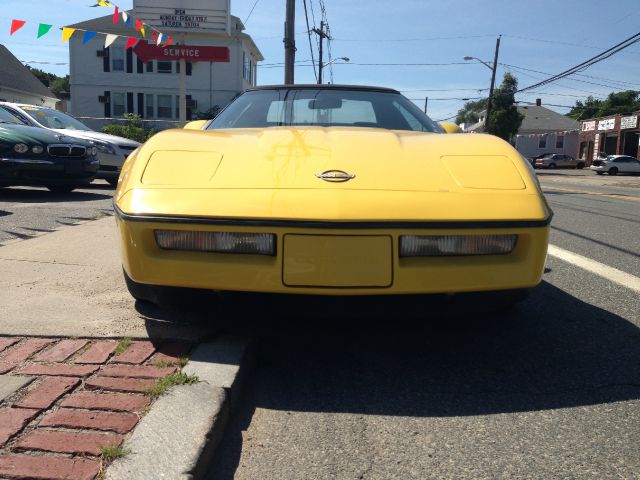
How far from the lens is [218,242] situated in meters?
2.24

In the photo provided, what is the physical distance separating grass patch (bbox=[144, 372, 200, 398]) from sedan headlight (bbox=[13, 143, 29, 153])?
6686mm

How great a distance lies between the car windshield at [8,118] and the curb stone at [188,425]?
7.79 metres

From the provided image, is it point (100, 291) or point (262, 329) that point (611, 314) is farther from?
point (100, 291)

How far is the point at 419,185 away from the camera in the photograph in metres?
2.36

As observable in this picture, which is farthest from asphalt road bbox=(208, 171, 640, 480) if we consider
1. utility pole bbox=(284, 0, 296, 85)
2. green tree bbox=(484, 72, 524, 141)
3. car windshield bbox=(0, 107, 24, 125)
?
green tree bbox=(484, 72, 524, 141)

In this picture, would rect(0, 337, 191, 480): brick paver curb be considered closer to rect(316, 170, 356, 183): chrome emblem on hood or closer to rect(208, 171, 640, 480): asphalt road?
rect(208, 171, 640, 480): asphalt road

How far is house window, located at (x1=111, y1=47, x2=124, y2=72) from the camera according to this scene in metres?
33.4

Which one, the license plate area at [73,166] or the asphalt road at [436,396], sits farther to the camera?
the license plate area at [73,166]

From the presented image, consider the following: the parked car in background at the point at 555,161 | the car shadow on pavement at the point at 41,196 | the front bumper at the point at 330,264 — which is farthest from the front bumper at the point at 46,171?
the parked car in background at the point at 555,161

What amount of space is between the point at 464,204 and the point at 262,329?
41.7 inches

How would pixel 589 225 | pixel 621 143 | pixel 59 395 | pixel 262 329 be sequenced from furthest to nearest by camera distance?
pixel 621 143 < pixel 589 225 < pixel 262 329 < pixel 59 395

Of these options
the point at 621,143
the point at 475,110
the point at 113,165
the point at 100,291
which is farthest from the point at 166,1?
the point at 475,110

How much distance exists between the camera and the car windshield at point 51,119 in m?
9.24

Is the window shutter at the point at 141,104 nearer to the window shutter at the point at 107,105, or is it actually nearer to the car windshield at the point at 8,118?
the window shutter at the point at 107,105
